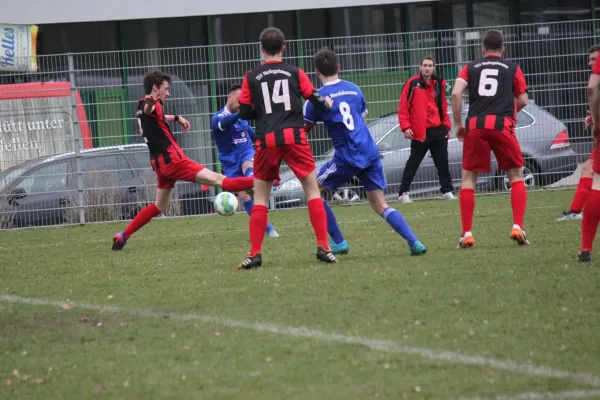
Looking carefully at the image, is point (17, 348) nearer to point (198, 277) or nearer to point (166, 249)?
point (198, 277)

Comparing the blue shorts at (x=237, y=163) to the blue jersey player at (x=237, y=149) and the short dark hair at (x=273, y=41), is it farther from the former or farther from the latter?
the short dark hair at (x=273, y=41)

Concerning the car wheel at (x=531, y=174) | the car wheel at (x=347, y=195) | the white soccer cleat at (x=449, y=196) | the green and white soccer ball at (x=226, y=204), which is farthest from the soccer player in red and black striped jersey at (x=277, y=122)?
the car wheel at (x=531, y=174)

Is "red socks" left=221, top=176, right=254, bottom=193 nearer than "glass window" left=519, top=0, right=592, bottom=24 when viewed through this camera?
Yes

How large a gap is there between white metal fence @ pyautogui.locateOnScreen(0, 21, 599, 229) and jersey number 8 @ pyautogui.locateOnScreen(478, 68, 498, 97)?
705 centimetres

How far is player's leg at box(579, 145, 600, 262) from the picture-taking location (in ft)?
24.6

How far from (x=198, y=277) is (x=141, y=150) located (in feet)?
26.8

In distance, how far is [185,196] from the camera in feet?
53.8

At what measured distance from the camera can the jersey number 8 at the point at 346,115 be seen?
28.3 feet

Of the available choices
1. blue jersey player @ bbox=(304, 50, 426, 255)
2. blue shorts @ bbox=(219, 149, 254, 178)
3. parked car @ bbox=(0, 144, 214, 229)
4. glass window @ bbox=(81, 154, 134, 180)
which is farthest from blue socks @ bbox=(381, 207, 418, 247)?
glass window @ bbox=(81, 154, 134, 180)

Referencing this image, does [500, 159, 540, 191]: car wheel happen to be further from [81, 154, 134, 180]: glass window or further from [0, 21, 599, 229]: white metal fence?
[81, 154, 134, 180]: glass window

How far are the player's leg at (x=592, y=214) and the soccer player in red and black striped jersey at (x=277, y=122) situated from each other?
208cm

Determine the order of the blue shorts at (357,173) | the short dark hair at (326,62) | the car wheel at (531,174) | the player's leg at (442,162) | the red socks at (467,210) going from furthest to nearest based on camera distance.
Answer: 1. the car wheel at (531,174)
2. the player's leg at (442,162)
3. the red socks at (467,210)
4. the blue shorts at (357,173)
5. the short dark hair at (326,62)

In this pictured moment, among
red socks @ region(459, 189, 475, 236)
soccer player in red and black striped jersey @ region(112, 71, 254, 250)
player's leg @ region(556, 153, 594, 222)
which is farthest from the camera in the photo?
soccer player in red and black striped jersey @ region(112, 71, 254, 250)

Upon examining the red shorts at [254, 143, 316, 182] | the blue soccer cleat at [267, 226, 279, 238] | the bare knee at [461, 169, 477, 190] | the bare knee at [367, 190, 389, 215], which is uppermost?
the red shorts at [254, 143, 316, 182]
